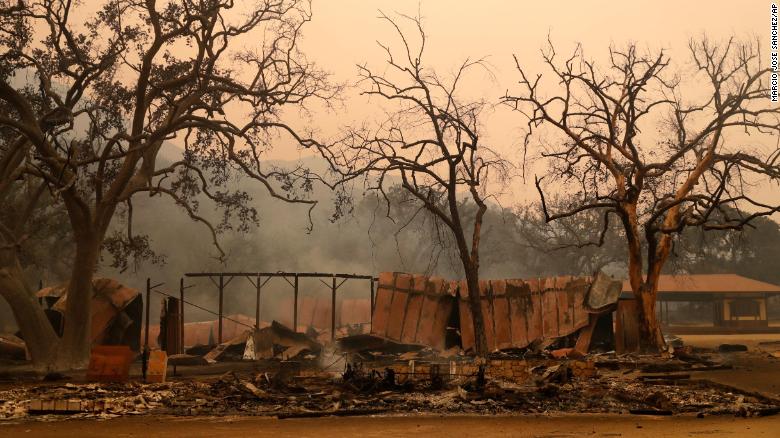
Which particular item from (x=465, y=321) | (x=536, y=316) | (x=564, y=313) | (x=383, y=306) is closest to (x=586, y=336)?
(x=564, y=313)

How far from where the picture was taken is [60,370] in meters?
20.7

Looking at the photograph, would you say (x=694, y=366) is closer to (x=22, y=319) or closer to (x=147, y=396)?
(x=147, y=396)

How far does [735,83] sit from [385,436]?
66.2ft

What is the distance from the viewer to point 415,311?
26766mm

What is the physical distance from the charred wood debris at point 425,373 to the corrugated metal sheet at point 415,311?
0.03 metres

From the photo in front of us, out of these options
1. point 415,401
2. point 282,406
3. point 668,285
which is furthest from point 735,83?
Result: point 668,285

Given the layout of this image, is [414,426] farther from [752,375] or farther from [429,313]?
[429,313]

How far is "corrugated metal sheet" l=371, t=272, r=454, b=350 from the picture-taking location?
26625 mm

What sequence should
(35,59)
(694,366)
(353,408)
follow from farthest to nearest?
(35,59)
(694,366)
(353,408)

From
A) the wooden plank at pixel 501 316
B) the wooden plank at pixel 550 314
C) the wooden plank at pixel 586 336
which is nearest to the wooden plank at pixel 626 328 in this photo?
the wooden plank at pixel 586 336

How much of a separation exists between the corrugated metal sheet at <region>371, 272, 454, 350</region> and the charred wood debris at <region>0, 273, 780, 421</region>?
0.03 metres

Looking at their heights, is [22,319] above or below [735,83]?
below

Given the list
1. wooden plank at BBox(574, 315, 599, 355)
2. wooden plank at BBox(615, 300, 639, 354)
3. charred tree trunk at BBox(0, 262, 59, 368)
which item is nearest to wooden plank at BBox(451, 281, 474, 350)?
wooden plank at BBox(574, 315, 599, 355)

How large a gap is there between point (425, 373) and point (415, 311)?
10.2 meters
